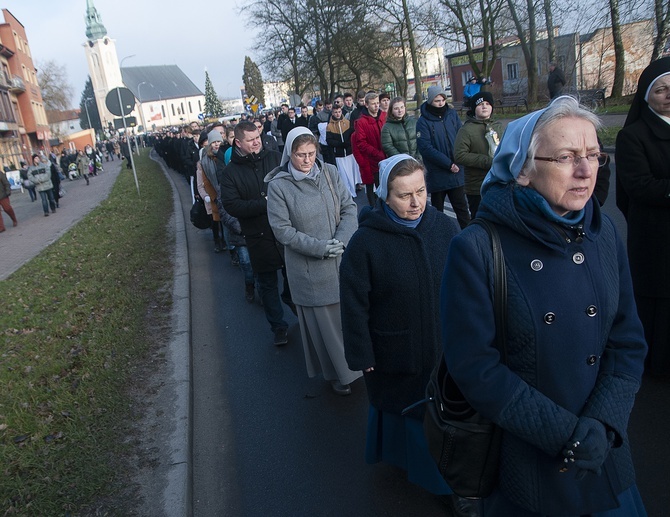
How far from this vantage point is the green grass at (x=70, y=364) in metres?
3.62

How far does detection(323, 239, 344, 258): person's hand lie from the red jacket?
5.50 metres

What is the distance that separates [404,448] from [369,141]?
7.16 metres

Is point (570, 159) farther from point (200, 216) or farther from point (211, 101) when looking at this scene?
point (211, 101)

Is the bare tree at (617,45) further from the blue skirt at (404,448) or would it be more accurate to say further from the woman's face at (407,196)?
the blue skirt at (404,448)

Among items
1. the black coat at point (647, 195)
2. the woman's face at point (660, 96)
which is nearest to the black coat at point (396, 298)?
the black coat at point (647, 195)

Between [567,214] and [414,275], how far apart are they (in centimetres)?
117

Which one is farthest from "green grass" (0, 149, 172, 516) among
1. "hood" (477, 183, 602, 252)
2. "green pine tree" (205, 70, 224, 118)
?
"green pine tree" (205, 70, 224, 118)

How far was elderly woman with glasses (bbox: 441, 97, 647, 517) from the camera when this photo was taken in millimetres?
1819

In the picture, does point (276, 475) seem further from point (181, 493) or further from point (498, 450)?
point (498, 450)

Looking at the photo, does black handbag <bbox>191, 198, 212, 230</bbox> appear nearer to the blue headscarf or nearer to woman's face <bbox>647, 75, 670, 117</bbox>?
the blue headscarf

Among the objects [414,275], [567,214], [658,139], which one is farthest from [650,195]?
[567,214]

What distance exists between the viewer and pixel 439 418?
2.00m

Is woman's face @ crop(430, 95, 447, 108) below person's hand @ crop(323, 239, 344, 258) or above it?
above

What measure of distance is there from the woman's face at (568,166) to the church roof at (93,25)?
409 ft
